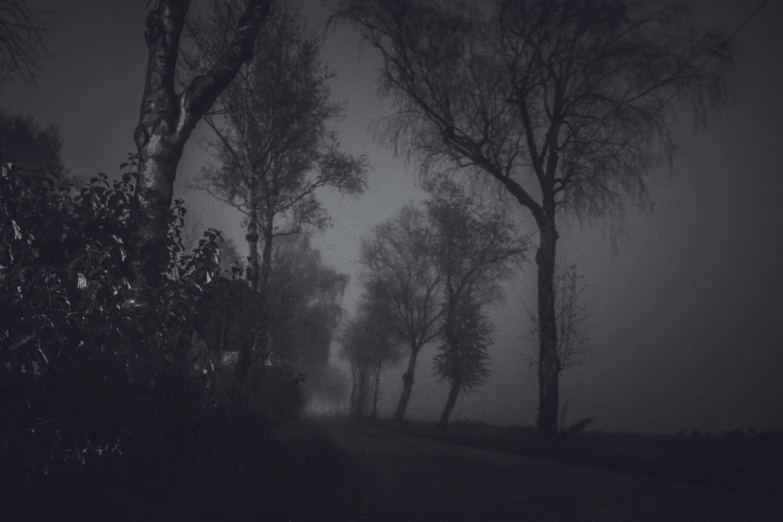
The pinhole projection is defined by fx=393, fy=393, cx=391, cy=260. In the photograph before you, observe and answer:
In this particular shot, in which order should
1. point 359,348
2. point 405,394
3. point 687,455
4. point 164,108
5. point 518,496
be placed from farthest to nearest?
1. point 359,348
2. point 405,394
3. point 687,455
4. point 164,108
5. point 518,496

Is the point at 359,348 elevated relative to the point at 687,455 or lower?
elevated

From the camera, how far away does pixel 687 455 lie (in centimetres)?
812

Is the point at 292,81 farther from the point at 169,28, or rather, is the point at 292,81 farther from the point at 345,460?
the point at 345,460

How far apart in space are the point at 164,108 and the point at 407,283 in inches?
819

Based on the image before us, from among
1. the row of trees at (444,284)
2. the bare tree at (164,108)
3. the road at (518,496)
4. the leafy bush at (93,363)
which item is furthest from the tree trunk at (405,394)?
the bare tree at (164,108)

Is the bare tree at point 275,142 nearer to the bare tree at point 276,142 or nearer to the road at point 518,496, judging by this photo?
the bare tree at point 276,142

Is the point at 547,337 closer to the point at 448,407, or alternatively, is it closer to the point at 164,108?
the point at 448,407

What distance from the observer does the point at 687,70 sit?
9664 millimetres

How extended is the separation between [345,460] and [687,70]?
11.9 m

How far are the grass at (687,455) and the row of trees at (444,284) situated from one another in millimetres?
8424

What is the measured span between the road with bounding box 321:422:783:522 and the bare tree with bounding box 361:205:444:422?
57.5 ft

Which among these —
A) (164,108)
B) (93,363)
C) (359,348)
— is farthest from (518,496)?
(359,348)

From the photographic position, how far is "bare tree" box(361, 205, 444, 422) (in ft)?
80.0

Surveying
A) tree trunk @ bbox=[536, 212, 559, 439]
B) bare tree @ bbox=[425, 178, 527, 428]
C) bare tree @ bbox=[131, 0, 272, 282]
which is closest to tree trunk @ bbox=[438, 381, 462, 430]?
bare tree @ bbox=[425, 178, 527, 428]
